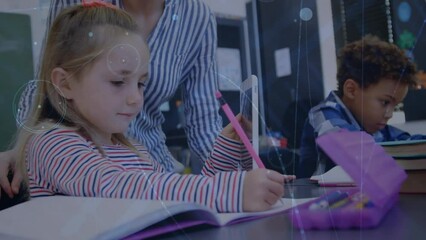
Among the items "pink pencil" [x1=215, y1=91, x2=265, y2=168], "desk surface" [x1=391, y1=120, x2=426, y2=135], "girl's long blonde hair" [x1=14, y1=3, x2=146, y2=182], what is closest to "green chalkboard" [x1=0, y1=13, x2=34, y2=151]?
"girl's long blonde hair" [x1=14, y1=3, x2=146, y2=182]

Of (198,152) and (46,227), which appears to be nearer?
(46,227)

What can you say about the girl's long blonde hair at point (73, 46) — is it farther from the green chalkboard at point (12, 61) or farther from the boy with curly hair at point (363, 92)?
the boy with curly hair at point (363, 92)

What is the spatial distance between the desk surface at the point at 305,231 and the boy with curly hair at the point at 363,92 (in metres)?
0.07

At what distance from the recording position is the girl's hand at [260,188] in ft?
1.05

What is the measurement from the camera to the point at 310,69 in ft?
1.21

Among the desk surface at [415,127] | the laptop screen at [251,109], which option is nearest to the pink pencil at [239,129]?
the laptop screen at [251,109]

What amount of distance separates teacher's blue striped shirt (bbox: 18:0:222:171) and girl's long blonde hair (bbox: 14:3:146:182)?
4 centimetres

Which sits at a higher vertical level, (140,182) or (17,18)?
(17,18)

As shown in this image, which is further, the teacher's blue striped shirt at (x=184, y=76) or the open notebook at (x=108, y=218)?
the teacher's blue striped shirt at (x=184, y=76)

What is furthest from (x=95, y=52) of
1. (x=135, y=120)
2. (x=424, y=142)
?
(x=424, y=142)

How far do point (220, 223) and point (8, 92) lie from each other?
0.68ft

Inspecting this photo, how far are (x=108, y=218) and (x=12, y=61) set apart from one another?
0.58ft

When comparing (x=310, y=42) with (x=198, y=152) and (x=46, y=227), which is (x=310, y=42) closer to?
(x=198, y=152)

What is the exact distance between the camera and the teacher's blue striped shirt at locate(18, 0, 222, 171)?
386 mm
